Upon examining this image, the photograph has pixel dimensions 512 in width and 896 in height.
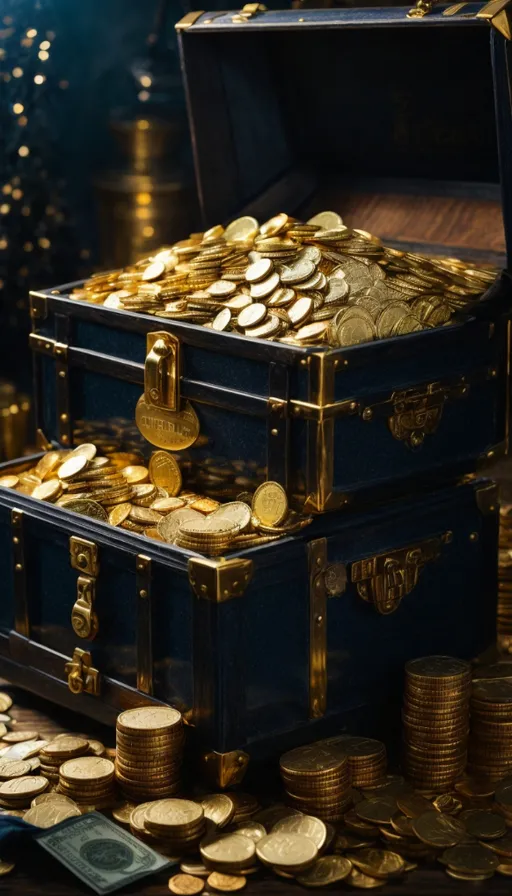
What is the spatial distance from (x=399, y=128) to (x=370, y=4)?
47 centimetres

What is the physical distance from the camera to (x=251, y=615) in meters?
4.39

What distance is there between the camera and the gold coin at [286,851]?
4059 millimetres

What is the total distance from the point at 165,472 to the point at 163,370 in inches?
14.2

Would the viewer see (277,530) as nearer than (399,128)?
Yes

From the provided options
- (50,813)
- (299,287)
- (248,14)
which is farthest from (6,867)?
(248,14)

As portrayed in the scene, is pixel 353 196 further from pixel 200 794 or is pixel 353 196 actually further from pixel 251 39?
pixel 200 794

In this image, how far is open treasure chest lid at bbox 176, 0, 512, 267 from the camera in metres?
5.55

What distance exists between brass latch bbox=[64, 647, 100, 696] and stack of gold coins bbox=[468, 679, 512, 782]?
1170 millimetres

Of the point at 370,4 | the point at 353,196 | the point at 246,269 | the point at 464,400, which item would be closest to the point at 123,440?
the point at 246,269

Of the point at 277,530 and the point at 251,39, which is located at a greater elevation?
the point at 251,39

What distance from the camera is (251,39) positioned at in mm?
5875

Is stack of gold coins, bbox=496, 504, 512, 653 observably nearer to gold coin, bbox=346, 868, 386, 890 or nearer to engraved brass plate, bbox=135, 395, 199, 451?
engraved brass plate, bbox=135, 395, 199, 451

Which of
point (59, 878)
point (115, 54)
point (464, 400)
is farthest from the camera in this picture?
point (115, 54)

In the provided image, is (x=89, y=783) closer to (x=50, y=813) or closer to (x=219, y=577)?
(x=50, y=813)
